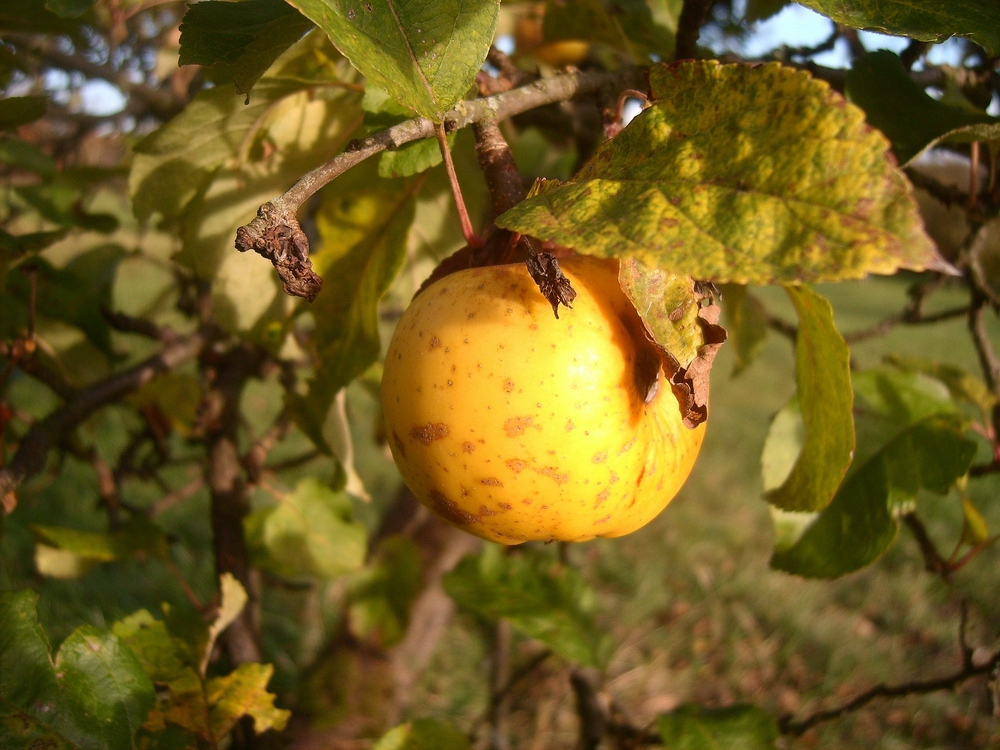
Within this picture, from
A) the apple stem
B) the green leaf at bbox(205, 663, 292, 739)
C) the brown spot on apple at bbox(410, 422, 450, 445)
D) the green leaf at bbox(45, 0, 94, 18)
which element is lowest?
the green leaf at bbox(205, 663, 292, 739)

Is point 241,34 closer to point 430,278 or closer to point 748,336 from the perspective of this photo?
point 430,278

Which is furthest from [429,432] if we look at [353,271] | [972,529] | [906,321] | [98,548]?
[906,321]

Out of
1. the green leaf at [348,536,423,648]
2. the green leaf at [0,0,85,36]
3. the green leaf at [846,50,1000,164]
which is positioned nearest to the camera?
the green leaf at [846,50,1000,164]

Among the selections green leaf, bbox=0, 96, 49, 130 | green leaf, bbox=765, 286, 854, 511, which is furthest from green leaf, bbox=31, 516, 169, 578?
green leaf, bbox=765, 286, 854, 511

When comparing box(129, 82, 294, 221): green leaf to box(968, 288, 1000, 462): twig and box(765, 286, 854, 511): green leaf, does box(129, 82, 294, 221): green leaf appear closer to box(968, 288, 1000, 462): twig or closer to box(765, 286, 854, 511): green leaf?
box(765, 286, 854, 511): green leaf

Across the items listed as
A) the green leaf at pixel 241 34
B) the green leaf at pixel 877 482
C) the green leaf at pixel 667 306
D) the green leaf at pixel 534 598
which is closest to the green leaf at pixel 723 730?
the green leaf at pixel 534 598

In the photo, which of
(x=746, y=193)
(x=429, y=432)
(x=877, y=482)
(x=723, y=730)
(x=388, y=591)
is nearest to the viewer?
(x=746, y=193)
